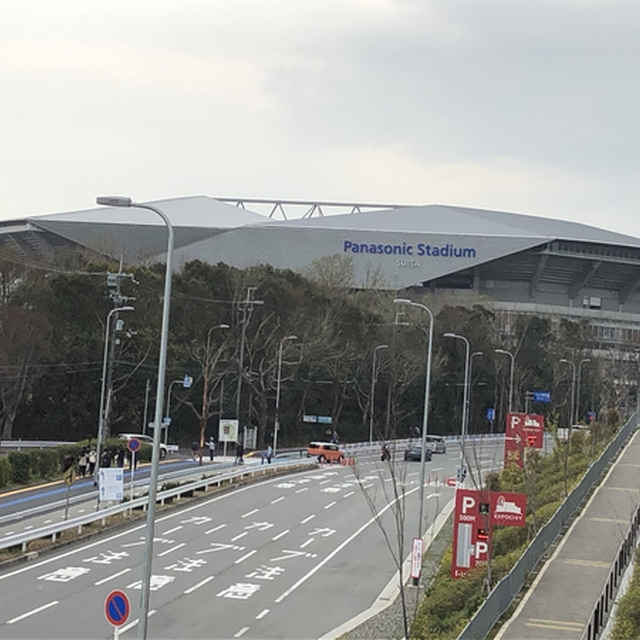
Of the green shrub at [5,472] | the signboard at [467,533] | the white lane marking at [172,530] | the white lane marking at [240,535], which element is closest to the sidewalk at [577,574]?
the signboard at [467,533]

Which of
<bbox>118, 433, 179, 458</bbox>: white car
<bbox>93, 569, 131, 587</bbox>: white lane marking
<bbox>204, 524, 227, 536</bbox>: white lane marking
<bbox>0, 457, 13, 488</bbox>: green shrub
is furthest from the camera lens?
<bbox>118, 433, 179, 458</bbox>: white car

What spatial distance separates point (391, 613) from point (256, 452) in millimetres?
42437

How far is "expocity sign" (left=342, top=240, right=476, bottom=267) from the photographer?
102 meters

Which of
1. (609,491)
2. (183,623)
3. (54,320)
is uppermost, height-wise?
(54,320)

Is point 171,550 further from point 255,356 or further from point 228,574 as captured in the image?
point 255,356

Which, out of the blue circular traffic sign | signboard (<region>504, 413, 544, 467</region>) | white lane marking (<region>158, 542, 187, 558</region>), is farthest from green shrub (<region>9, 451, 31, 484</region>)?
the blue circular traffic sign

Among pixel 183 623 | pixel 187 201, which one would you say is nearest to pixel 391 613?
pixel 183 623

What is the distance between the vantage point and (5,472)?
127 feet

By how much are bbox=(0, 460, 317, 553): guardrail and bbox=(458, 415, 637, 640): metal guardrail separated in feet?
32.0

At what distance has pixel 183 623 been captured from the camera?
20344 millimetres

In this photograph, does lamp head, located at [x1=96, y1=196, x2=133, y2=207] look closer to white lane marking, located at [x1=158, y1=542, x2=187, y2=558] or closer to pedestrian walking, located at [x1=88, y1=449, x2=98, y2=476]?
white lane marking, located at [x1=158, y1=542, x2=187, y2=558]

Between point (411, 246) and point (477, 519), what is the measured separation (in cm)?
8196

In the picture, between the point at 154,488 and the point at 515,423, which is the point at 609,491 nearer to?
the point at 515,423

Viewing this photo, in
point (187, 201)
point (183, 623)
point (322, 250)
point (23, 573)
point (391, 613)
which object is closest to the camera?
point (183, 623)
